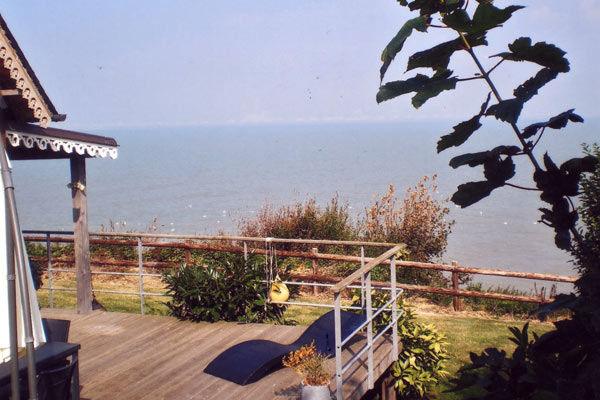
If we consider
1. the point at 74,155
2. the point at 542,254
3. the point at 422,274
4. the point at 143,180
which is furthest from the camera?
the point at 143,180

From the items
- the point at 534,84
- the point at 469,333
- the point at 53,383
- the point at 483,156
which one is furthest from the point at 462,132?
the point at 469,333

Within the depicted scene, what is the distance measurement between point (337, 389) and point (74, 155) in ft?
17.2

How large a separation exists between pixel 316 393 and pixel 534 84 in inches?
162

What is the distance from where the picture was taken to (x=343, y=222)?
1562 centimetres

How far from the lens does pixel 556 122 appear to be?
1.42 meters

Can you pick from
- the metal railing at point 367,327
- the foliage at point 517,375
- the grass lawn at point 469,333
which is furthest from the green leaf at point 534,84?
the grass lawn at point 469,333

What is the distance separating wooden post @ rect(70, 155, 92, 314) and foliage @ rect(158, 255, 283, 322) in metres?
1.22

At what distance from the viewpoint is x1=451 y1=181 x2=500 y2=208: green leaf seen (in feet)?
4.68

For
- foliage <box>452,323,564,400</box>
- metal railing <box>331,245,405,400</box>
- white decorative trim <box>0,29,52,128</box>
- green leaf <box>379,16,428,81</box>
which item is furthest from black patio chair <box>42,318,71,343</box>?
green leaf <box>379,16,428,81</box>

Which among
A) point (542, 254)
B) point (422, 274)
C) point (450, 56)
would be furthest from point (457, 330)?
point (542, 254)

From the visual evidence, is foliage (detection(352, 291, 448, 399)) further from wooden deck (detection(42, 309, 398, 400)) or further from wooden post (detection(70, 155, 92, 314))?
wooden post (detection(70, 155, 92, 314))

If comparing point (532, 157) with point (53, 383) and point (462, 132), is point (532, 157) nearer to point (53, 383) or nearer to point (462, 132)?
point (462, 132)

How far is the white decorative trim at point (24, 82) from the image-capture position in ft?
17.9

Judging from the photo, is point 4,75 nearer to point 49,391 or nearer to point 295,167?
point 49,391
